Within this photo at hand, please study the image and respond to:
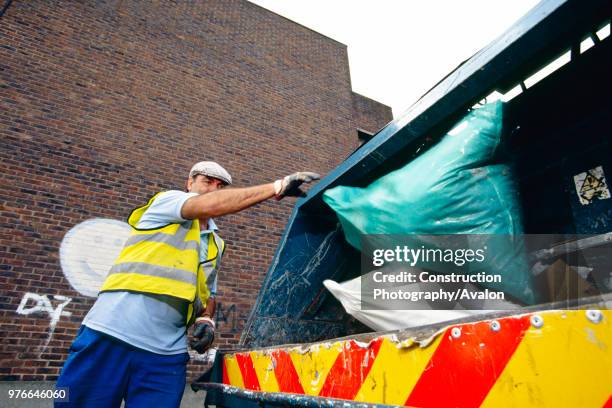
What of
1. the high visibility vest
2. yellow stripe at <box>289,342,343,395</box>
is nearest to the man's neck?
the high visibility vest

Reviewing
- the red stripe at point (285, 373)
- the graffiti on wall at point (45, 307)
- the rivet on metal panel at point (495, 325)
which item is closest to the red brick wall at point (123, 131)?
the graffiti on wall at point (45, 307)

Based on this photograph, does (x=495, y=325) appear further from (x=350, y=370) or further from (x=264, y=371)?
(x=264, y=371)

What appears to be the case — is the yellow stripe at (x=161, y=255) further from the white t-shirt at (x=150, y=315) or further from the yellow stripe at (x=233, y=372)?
the yellow stripe at (x=233, y=372)

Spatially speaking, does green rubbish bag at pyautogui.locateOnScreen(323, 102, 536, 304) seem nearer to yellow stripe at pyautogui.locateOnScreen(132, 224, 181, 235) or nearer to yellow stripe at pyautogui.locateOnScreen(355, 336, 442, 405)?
yellow stripe at pyautogui.locateOnScreen(355, 336, 442, 405)

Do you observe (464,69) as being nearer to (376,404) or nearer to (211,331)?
(376,404)

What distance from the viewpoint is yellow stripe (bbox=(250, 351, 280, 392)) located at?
46.6 inches

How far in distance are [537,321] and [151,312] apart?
1406mm

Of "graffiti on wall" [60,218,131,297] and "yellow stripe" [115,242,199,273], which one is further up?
"graffiti on wall" [60,218,131,297]

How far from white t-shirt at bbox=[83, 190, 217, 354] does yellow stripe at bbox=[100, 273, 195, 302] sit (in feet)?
0.09

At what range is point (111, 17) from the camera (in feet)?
18.0

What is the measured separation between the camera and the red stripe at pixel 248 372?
1.30 m

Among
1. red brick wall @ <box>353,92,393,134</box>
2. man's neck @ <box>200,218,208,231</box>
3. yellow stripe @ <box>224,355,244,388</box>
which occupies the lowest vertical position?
yellow stripe @ <box>224,355,244,388</box>

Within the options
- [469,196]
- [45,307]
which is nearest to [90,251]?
[45,307]

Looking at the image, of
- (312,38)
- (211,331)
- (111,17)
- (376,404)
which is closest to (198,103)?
(111,17)
